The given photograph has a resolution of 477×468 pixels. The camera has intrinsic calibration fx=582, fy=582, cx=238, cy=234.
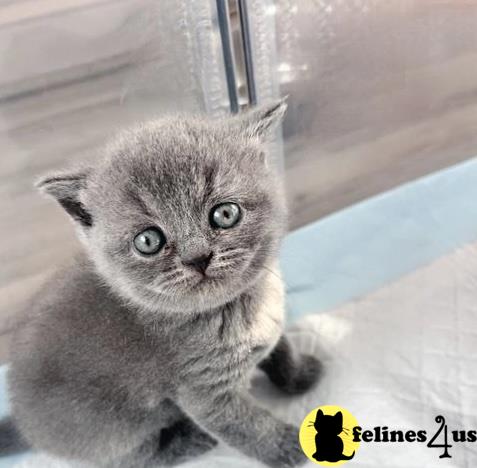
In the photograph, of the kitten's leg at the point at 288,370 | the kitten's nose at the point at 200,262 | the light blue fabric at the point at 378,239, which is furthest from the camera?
the light blue fabric at the point at 378,239

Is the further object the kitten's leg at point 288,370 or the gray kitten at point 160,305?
the kitten's leg at point 288,370

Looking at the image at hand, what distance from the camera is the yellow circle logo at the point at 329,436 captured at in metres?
0.94

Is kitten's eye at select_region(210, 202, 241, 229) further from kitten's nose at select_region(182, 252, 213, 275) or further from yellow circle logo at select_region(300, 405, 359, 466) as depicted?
yellow circle logo at select_region(300, 405, 359, 466)

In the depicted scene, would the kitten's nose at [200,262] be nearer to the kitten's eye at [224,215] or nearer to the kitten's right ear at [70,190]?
the kitten's eye at [224,215]

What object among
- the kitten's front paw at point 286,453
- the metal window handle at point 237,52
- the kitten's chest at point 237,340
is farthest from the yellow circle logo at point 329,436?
the metal window handle at point 237,52

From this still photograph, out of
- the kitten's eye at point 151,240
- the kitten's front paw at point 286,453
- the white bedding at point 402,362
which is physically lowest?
the white bedding at point 402,362

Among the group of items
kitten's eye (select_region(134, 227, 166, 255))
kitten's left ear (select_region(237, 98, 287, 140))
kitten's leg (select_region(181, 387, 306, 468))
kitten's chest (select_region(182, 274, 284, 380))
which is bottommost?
kitten's leg (select_region(181, 387, 306, 468))

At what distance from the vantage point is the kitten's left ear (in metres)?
0.80

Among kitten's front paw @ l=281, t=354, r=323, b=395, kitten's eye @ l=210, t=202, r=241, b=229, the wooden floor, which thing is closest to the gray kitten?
kitten's eye @ l=210, t=202, r=241, b=229

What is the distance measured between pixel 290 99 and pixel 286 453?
2.46 ft

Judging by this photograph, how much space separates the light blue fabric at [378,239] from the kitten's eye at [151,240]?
56 centimetres

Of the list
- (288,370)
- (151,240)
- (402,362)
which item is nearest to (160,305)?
(151,240)

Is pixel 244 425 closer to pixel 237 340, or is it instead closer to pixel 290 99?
pixel 237 340

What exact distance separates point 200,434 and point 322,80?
2.63ft
